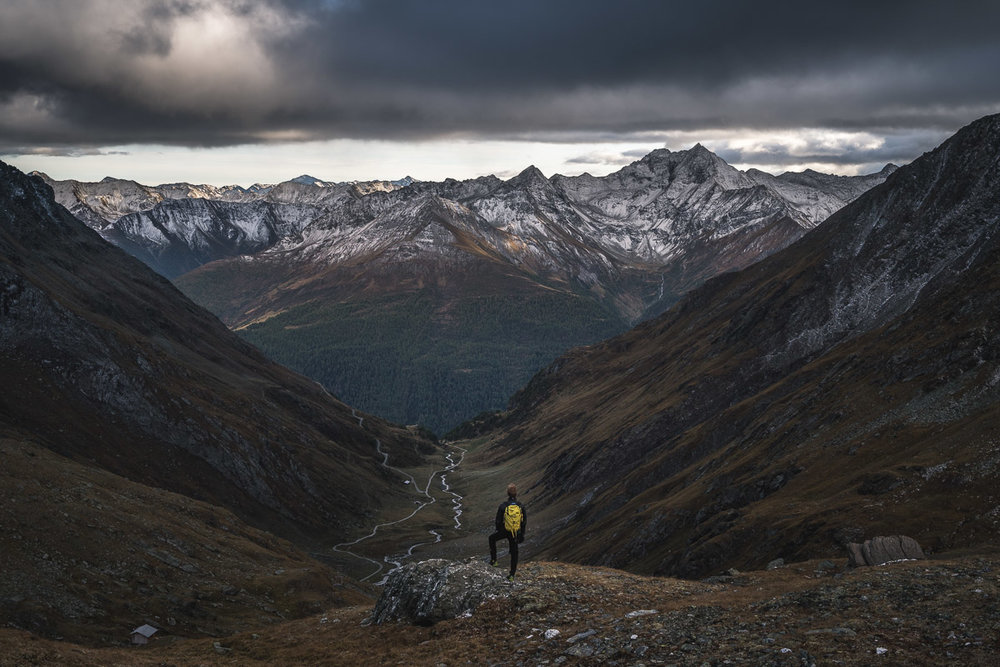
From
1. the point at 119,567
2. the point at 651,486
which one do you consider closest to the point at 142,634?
the point at 119,567

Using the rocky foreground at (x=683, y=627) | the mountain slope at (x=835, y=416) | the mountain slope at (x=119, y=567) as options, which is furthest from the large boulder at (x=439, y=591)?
the mountain slope at (x=835, y=416)

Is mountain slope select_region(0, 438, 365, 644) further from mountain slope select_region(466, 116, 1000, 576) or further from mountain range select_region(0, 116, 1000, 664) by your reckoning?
mountain slope select_region(466, 116, 1000, 576)

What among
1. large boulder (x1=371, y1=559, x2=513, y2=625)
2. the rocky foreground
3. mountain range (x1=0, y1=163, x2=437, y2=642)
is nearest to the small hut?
mountain range (x1=0, y1=163, x2=437, y2=642)

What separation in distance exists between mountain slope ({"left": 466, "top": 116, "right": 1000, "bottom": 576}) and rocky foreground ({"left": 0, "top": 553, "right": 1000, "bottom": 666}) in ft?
Result: 71.9

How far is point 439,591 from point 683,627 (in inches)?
493

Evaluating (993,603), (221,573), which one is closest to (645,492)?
(221,573)

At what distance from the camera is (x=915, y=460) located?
6406 cm

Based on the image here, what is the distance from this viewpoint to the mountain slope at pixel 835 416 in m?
61.9

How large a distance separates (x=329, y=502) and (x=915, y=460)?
14317 centimetres

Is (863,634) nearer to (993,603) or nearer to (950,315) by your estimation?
(993,603)

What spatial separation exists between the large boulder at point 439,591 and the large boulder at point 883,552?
17.4 m

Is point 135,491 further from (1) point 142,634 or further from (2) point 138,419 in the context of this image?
(2) point 138,419

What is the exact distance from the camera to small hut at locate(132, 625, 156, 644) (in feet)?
169

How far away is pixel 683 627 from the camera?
27938mm
